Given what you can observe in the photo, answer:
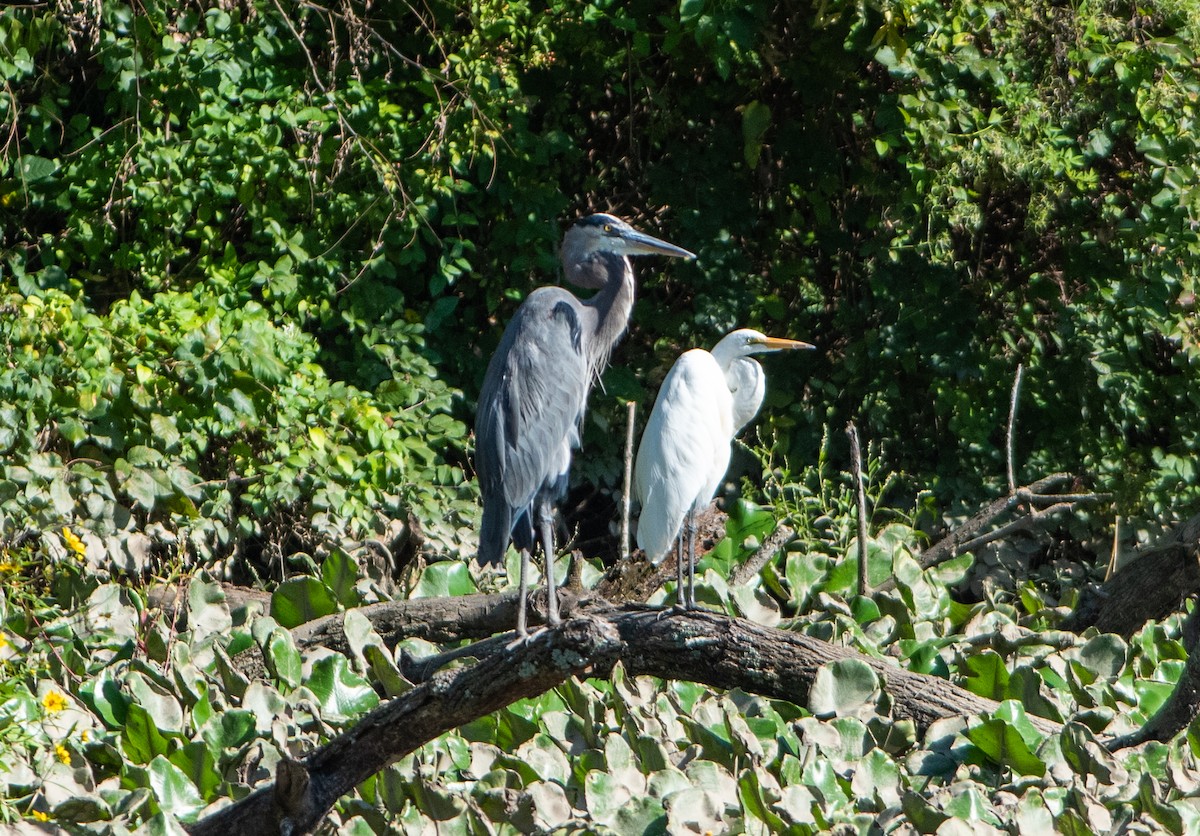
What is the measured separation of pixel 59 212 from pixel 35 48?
0.73 metres

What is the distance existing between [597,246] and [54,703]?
2.01 metres

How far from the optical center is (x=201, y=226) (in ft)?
18.4

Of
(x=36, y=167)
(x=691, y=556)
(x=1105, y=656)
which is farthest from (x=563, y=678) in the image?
(x=36, y=167)

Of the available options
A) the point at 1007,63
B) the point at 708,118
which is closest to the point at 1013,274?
the point at 1007,63

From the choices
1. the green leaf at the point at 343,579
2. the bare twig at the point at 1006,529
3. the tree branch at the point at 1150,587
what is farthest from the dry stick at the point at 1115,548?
the green leaf at the point at 343,579

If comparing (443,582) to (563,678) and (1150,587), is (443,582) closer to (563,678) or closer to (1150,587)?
(563,678)

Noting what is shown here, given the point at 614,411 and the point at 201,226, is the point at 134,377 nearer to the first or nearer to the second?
the point at 201,226

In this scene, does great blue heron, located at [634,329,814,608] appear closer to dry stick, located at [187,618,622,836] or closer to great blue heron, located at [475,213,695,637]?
great blue heron, located at [475,213,695,637]

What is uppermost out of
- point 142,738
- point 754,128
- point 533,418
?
point 754,128

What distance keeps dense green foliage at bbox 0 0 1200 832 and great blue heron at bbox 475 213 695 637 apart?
1.48 ft

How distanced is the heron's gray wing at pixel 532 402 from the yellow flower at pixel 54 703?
1.20 m

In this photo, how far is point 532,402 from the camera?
3881 millimetres

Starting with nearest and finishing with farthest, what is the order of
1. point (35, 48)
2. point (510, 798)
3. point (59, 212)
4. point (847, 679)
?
1. point (510, 798)
2. point (847, 679)
3. point (35, 48)
4. point (59, 212)

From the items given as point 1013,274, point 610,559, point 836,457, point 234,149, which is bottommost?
point 610,559
